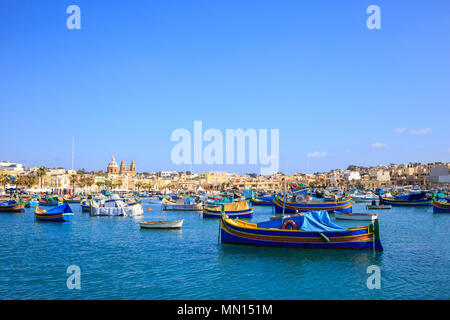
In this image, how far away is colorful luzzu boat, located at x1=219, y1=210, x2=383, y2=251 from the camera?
2664 cm

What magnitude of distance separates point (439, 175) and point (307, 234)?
183 m

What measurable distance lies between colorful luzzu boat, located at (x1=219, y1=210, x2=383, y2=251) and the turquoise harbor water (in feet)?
1.87

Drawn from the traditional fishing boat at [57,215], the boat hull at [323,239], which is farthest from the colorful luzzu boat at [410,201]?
the traditional fishing boat at [57,215]

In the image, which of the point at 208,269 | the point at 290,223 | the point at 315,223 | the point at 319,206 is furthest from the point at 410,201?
the point at 208,269

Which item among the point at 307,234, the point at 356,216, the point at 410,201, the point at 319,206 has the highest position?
the point at 307,234

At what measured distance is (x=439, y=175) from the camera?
599ft

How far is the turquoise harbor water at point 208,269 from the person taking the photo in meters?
18.0

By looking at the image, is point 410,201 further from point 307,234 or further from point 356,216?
point 307,234

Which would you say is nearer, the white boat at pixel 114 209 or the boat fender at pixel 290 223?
the boat fender at pixel 290 223

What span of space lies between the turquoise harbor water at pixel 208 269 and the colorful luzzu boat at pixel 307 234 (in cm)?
57

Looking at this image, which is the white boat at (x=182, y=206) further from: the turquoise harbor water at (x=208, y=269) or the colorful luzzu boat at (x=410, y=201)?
the colorful luzzu boat at (x=410, y=201)

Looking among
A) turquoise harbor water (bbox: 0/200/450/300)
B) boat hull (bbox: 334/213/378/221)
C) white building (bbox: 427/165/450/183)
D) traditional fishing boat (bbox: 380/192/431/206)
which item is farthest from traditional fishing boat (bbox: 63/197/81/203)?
white building (bbox: 427/165/450/183)
